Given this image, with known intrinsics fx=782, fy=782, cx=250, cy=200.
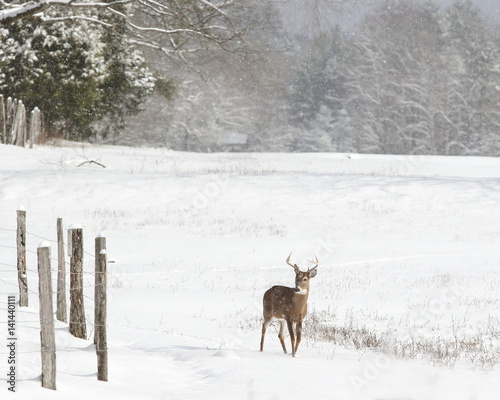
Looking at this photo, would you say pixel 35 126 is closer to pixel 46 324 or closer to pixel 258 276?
pixel 258 276

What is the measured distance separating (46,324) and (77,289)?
2.54m

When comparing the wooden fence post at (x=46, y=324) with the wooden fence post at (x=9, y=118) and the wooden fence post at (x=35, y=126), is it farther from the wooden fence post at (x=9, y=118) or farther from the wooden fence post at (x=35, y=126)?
the wooden fence post at (x=35, y=126)

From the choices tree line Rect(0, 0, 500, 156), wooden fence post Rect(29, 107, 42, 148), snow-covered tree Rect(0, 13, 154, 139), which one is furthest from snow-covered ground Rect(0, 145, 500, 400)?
tree line Rect(0, 0, 500, 156)

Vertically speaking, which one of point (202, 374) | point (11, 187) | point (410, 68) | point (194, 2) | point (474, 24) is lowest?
point (202, 374)

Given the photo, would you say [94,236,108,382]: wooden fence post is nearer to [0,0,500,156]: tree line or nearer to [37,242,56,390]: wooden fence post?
[37,242,56,390]: wooden fence post

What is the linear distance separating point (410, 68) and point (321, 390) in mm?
66917

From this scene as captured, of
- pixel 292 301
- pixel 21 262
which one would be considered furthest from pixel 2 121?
pixel 292 301

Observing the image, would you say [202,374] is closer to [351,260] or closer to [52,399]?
[52,399]

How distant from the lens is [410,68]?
71.1 meters

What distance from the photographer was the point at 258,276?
14.9 m

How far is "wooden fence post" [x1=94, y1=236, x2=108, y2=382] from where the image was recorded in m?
7.34

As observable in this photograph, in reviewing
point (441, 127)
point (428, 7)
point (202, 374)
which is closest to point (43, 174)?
point (202, 374)

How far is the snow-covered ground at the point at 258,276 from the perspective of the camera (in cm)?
759

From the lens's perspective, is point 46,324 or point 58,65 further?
point 58,65
